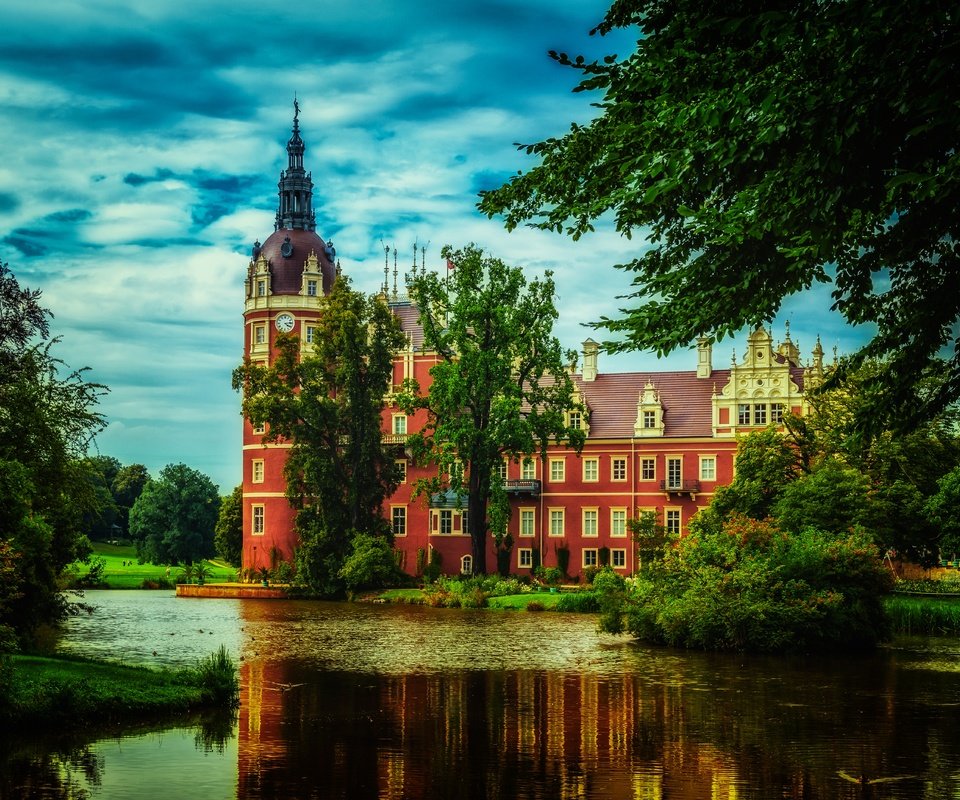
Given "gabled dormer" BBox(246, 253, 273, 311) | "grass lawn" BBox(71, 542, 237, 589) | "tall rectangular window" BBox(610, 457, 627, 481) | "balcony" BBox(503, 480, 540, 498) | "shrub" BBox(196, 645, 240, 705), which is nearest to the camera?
"shrub" BBox(196, 645, 240, 705)

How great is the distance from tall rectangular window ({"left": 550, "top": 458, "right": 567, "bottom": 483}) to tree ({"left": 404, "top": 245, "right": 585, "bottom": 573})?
26.3 feet

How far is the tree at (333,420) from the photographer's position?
5678 centimetres

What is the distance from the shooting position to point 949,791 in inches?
551

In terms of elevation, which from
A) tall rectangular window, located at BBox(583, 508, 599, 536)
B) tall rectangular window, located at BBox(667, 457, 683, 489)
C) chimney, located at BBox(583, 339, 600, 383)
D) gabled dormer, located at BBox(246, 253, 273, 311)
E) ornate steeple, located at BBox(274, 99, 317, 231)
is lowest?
tall rectangular window, located at BBox(583, 508, 599, 536)

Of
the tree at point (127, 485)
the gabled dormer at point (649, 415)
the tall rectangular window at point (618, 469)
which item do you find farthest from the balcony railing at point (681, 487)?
the tree at point (127, 485)

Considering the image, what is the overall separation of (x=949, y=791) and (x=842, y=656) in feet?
52.6

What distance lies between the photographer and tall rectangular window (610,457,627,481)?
206ft

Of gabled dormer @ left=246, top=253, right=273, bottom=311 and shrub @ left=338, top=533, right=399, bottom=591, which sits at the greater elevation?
gabled dormer @ left=246, top=253, right=273, bottom=311

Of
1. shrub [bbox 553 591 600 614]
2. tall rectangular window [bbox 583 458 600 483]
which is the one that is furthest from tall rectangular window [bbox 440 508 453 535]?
shrub [bbox 553 591 600 614]

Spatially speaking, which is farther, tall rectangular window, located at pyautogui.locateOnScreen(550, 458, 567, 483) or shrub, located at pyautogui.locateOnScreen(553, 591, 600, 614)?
tall rectangular window, located at pyautogui.locateOnScreen(550, 458, 567, 483)

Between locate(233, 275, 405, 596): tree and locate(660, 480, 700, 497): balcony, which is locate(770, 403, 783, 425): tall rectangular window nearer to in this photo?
locate(660, 480, 700, 497): balcony

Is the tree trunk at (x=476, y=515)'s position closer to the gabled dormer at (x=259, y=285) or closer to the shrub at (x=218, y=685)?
the gabled dormer at (x=259, y=285)

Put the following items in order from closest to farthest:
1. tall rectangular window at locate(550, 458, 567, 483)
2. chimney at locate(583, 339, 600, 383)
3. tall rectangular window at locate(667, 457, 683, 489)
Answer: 1. tall rectangular window at locate(667, 457, 683, 489)
2. tall rectangular window at locate(550, 458, 567, 483)
3. chimney at locate(583, 339, 600, 383)

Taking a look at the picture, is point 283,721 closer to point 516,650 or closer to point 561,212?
point 561,212
